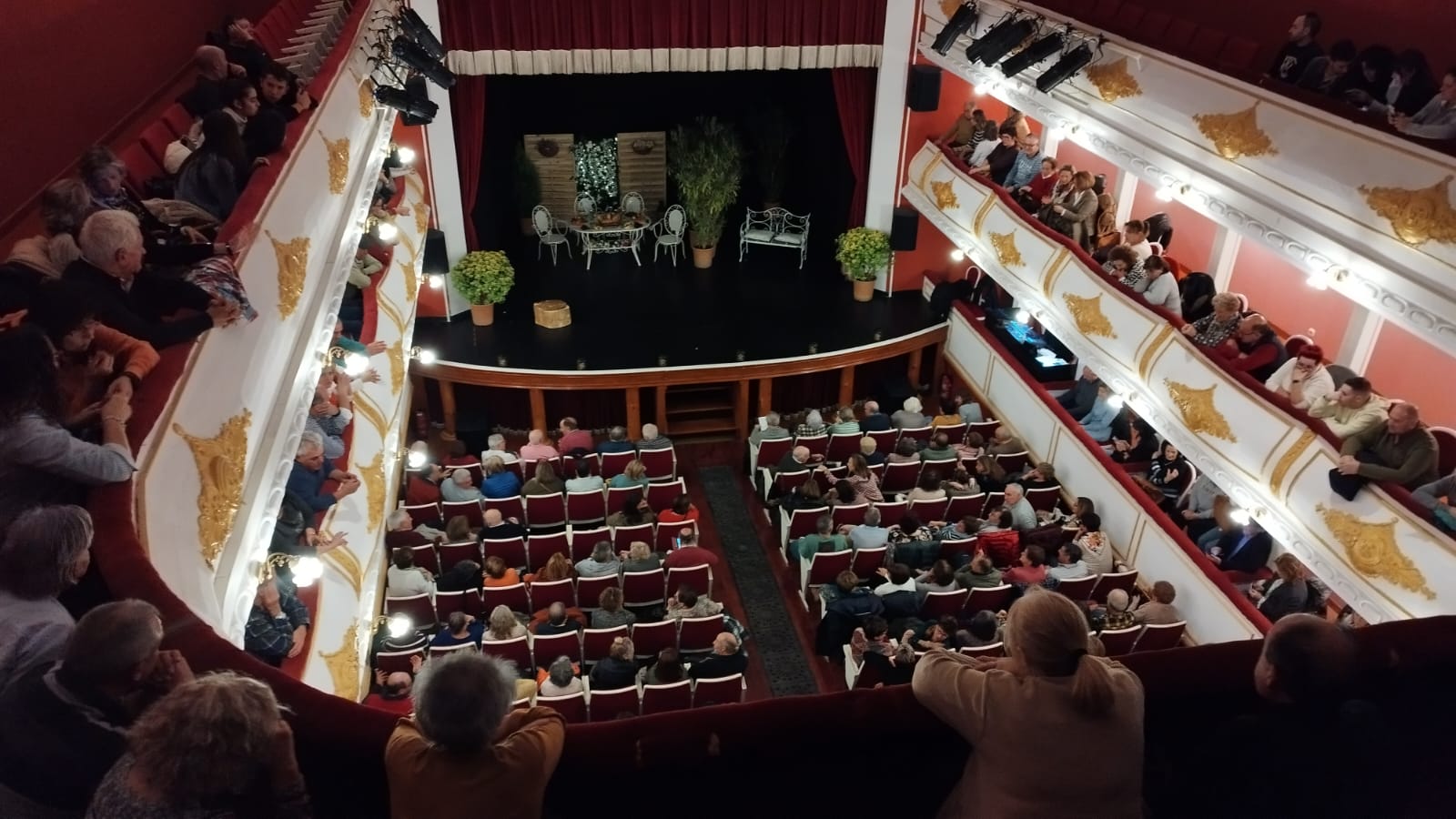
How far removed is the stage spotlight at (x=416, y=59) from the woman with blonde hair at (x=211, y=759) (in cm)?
716

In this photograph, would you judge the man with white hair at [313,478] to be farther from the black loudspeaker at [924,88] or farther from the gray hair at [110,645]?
the black loudspeaker at [924,88]

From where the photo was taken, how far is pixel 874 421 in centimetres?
1077

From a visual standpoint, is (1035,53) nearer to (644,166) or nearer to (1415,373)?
(1415,373)

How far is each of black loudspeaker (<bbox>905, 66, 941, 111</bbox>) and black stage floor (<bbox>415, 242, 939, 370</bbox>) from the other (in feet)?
8.14

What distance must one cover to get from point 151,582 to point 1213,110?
7416 mm

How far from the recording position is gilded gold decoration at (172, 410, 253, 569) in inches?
126

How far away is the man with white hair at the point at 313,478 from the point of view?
5.33m

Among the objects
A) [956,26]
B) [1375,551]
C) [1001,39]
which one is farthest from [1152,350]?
[956,26]

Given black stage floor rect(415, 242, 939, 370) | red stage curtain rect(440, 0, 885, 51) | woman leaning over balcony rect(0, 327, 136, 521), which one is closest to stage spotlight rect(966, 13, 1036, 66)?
red stage curtain rect(440, 0, 885, 51)

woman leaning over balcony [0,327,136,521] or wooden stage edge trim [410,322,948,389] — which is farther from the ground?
woman leaning over balcony [0,327,136,521]

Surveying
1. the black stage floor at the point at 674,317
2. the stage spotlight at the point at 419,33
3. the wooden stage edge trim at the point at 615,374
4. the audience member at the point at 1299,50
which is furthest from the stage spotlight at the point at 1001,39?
the stage spotlight at the point at 419,33

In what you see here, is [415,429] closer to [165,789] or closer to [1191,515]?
[1191,515]

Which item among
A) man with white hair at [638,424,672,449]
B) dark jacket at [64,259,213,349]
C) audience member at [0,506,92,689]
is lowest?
man with white hair at [638,424,672,449]

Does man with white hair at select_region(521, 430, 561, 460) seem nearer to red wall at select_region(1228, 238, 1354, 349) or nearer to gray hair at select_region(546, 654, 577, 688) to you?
gray hair at select_region(546, 654, 577, 688)
